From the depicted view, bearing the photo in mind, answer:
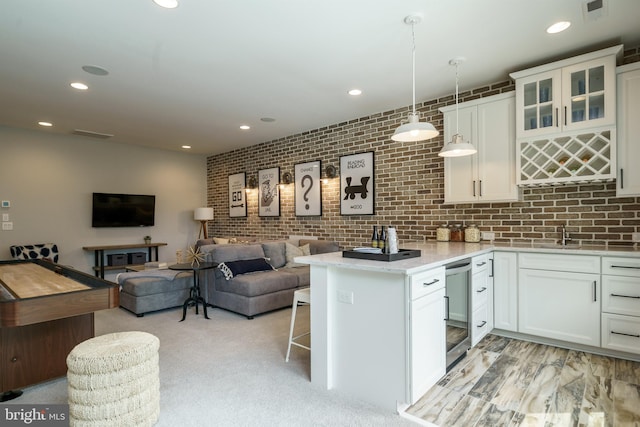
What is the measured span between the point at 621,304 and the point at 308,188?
4270mm

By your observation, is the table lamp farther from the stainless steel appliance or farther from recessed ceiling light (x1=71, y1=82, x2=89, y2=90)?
the stainless steel appliance

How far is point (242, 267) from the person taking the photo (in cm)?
457

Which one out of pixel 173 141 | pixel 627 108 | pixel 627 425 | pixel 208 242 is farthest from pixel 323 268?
pixel 173 141

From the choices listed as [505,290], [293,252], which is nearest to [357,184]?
[293,252]

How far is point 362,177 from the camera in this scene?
5172mm

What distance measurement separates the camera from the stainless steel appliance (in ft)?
8.91

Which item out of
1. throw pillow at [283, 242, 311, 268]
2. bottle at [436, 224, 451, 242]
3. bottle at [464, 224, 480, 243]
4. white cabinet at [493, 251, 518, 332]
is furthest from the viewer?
throw pillow at [283, 242, 311, 268]

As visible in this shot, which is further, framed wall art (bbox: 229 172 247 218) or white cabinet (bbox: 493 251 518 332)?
framed wall art (bbox: 229 172 247 218)

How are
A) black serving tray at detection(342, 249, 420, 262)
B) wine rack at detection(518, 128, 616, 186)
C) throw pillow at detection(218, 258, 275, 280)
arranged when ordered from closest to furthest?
black serving tray at detection(342, 249, 420, 262) → wine rack at detection(518, 128, 616, 186) → throw pillow at detection(218, 258, 275, 280)

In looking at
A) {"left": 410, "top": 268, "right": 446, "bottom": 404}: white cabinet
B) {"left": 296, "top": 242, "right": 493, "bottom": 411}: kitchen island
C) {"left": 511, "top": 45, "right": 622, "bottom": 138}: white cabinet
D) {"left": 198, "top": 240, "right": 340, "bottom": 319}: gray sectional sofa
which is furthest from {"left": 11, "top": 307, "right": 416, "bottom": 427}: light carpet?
{"left": 511, "top": 45, "right": 622, "bottom": 138}: white cabinet

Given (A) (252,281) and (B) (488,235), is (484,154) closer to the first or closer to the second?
(B) (488,235)

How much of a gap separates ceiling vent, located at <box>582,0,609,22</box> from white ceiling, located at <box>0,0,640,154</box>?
42mm

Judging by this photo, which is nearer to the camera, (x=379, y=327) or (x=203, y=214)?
(x=379, y=327)

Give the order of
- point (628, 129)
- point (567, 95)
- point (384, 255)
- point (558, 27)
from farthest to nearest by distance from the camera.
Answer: point (567, 95) < point (628, 129) < point (558, 27) < point (384, 255)
